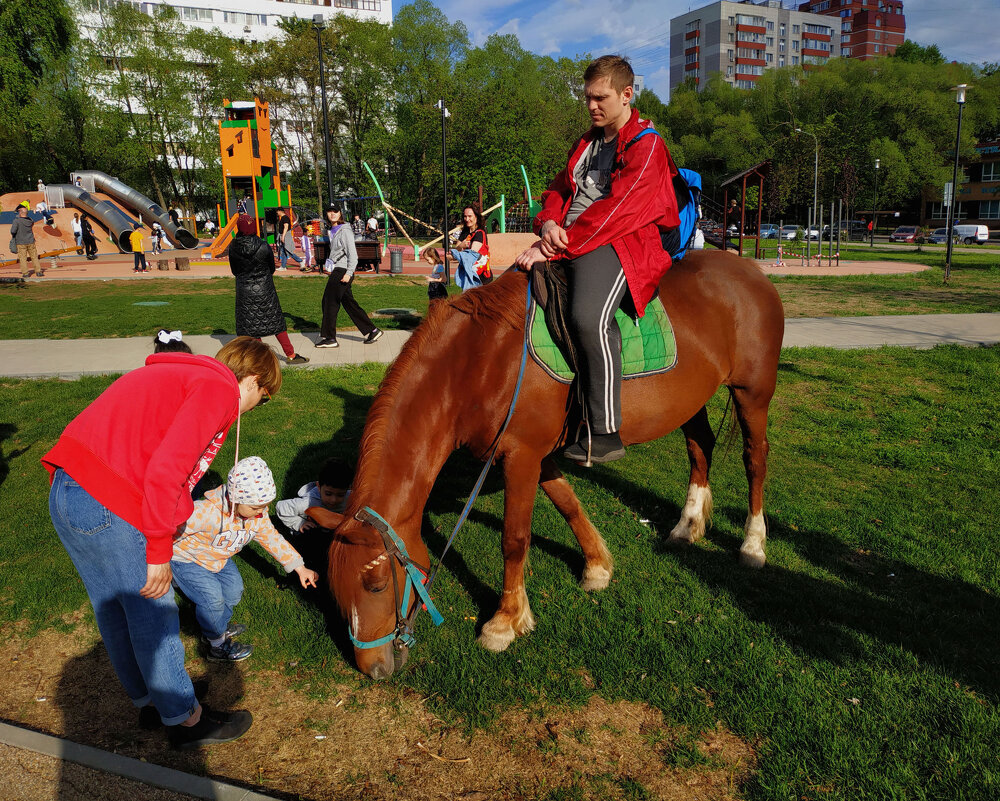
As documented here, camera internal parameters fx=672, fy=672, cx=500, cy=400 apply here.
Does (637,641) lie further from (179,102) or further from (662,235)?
(179,102)

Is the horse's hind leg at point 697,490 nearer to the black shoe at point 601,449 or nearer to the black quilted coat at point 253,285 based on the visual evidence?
the black shoe at point 601,449

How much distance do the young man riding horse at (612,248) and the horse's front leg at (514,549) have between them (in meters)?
0.35

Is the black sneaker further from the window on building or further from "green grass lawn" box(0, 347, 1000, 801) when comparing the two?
the window on building

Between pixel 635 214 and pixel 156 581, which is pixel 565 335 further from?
pixel 156 581

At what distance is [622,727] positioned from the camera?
3.16 meters

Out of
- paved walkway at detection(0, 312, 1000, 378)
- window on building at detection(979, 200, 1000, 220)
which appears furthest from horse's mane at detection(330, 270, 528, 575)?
window on building at detection(979, 200, 1000, 220)

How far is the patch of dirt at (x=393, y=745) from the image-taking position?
285cm

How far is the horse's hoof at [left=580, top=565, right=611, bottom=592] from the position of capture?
431 centimetres

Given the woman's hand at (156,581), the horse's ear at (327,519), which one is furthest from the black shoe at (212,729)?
the horse's ear at (327,519)

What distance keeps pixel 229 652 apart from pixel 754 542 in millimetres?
3420

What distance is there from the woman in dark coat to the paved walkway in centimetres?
87

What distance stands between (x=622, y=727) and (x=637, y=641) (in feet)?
2.09

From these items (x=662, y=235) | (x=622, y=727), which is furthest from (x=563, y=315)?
(x=622, y=727)

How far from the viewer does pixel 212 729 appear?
311 centimetres
